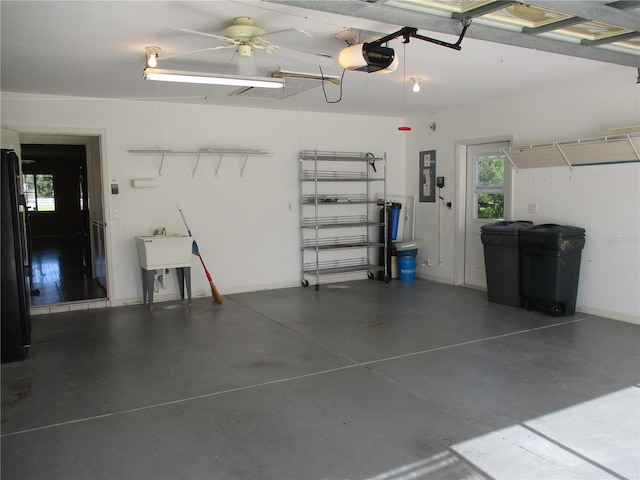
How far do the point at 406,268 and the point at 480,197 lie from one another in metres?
1.56

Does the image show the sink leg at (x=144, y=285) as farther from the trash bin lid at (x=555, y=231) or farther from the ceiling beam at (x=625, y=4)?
the ceiling beam at (x=625, y=4)

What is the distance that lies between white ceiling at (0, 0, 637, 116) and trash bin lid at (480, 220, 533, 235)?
1544mm

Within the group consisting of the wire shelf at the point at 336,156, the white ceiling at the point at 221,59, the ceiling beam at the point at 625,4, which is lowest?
the wire shelf at the point at 336,156

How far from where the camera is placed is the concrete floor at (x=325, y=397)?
2.65m

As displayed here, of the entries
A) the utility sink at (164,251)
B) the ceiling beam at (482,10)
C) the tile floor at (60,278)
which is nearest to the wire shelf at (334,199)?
the utility sink at (164,251)

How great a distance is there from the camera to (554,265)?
5.35 m

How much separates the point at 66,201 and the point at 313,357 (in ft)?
45.8

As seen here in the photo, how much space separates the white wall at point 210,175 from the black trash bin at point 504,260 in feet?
8.61

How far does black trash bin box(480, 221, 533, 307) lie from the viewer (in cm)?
579

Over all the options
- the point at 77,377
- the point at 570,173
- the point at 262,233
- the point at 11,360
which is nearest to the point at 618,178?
the point at 570,173

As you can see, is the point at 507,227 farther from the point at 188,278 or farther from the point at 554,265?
the point at 188,278

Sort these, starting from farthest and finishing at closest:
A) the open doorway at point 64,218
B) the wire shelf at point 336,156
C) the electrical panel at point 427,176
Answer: the electrical panel at point 427,176, the wire shelf at point 336,156, the open doorway at point 64,218

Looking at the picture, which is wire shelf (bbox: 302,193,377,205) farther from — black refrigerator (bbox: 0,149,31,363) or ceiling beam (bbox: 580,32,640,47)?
ceiling beam (bbox: 580,32,640,47)

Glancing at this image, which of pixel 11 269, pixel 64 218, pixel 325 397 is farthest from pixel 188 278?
pixel 64 218
